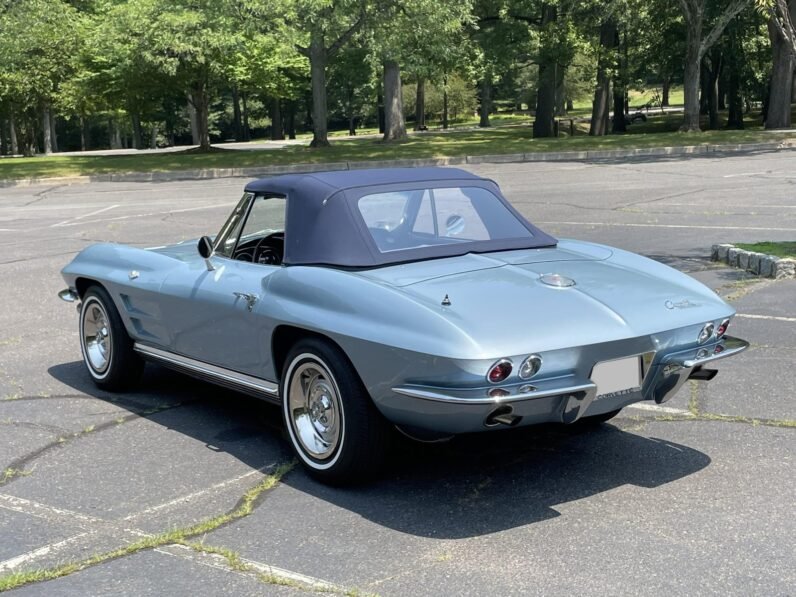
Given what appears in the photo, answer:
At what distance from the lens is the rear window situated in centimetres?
505

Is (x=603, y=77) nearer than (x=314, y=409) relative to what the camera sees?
No

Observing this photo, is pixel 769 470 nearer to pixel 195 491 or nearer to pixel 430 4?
pixel 195 491

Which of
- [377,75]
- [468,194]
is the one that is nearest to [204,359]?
[468,194]

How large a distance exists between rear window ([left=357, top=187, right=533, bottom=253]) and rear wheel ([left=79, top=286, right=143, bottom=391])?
7.04 feet

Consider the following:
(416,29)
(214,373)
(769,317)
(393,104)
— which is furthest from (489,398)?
(393,104)

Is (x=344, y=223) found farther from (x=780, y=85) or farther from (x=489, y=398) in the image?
(x=780, y=85)

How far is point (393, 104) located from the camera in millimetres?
38812

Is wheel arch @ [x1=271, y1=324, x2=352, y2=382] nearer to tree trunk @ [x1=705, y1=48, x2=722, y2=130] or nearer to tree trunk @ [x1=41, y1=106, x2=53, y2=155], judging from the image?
tree trunk @ [x1=705, y1=48, x2=722, y2=130]

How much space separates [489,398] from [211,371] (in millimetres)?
2111

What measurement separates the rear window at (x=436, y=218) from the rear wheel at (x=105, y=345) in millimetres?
2147

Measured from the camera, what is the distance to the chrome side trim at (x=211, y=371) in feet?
16.4

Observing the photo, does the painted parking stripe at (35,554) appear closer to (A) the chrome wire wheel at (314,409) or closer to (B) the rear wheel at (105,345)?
(A) the chrome wire wheel at (314,409)

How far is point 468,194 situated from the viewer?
5.42 meters

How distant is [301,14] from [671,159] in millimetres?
11967
